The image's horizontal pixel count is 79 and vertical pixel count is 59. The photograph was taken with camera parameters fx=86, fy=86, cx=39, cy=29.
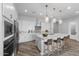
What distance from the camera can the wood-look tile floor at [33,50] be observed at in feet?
6.56

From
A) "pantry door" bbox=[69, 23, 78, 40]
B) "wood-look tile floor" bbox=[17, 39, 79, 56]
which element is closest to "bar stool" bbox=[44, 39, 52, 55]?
"wood-look tile floor" bbox=[17, 39, 79, 56]

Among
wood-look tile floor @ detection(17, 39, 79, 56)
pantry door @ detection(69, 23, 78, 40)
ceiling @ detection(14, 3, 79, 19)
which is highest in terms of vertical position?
ceiling @ detection(14, 3, 79, 19)

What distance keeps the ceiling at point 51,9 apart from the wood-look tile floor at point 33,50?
2.14 feet

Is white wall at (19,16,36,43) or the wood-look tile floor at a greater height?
white wall at (19,16,36,43)

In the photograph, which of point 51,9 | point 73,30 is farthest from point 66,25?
point 51,9

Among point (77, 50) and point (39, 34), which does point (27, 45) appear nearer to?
point (39, 34)

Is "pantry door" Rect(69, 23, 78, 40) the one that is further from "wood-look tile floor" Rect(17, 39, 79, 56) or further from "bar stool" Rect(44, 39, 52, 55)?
"bar stool" Rect(44, 39, 52, 55)

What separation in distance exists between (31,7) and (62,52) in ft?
4.24

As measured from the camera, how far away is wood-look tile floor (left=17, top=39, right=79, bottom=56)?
6.56 feet

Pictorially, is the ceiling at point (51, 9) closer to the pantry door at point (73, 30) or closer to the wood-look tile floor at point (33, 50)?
the pantry door at point (73, 30)

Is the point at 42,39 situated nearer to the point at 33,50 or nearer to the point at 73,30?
the point at 33,50

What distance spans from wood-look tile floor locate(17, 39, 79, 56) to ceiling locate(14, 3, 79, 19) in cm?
65

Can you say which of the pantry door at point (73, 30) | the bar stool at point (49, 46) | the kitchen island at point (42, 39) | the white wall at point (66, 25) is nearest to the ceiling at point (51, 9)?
the white wall at point (66, 25)

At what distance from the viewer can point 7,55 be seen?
1827 mm
